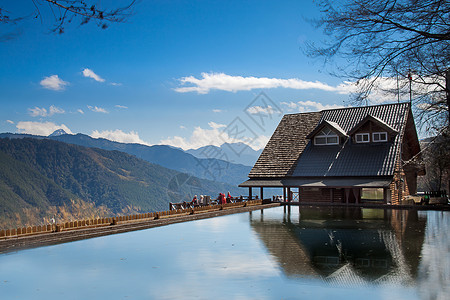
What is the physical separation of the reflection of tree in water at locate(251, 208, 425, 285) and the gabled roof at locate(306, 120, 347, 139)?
11.5m

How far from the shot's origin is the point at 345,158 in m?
31.2

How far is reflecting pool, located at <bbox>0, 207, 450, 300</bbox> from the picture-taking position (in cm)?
827

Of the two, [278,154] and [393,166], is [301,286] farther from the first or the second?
[278,154]

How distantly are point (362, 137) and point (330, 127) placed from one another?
7.96 feet

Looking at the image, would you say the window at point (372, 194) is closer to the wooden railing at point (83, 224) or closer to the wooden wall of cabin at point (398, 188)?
the wooden wall of cabin at point (398, 188)

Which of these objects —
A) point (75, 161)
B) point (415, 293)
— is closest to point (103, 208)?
point (75, 161)

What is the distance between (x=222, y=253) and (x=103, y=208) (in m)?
172

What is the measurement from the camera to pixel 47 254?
11914 millimetres

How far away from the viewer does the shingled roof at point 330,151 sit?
29.8 metres

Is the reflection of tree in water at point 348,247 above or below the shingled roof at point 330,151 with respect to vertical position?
below

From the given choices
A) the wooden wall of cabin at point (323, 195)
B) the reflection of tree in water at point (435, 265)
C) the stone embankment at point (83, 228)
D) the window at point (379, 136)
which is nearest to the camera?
the reflection of tree in water at point (435, 265)

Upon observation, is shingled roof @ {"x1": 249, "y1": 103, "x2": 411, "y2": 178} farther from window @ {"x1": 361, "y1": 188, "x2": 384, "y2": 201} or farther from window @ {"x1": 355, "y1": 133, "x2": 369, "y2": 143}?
window @ {"x1": 361, "y1": 188, "x2": 384, "y2": 201}

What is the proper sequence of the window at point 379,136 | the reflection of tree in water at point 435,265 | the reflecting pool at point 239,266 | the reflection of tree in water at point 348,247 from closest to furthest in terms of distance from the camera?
the reflection of tree in water at point 435,265
the reflecting pool at point 239,266
the reflection of tree in water at point 348,247
the window at point 379,136

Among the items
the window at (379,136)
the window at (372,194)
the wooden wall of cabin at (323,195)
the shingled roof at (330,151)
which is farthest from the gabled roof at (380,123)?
the wooden wall of cabin at (323,195)
